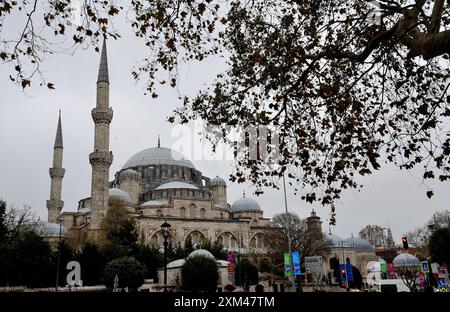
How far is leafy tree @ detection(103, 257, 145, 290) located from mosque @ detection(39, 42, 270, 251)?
1833 centimetres

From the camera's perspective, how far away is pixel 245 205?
65562 mm

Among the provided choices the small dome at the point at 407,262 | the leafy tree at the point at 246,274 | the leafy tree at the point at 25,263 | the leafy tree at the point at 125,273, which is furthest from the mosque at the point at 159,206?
the leafy tree at the point at 125,273

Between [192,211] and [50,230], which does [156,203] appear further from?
[50,230]

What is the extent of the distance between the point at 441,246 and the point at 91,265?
2625 cm

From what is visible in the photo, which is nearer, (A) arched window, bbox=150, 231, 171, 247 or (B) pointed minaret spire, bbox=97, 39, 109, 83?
(B) pointed minaret spire, bbox=97, 39, 109, 83

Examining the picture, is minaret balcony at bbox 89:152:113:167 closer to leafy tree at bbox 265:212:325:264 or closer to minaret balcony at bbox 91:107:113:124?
minaret balcony at bbox 91:107:113:124

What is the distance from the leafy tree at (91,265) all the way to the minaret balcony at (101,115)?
15.2 m

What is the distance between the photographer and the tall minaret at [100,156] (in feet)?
143

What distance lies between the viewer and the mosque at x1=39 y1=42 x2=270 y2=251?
44656 mm

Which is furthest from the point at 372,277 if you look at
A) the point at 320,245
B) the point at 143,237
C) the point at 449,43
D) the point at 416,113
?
the point at 449,43

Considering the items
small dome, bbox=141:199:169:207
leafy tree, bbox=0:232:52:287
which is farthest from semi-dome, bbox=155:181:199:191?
leafy tree, bbox=0:232:52:287

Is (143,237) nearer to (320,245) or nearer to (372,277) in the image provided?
(320,245)

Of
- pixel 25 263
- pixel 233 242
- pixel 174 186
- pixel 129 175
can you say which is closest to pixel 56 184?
pixel 129 175

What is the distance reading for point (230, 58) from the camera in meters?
9.98
